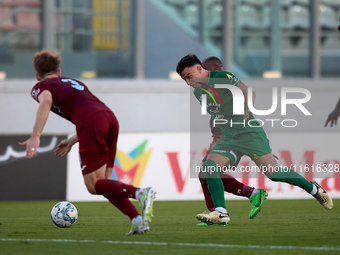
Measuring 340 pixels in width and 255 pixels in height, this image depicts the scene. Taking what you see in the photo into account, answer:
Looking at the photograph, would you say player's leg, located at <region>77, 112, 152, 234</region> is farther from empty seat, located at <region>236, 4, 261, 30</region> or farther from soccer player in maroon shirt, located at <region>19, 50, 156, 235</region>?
empty seat, located at <region>236, 4, 261, 30</region>

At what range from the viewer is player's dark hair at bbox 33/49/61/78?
5027 mm

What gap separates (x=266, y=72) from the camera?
586 inches

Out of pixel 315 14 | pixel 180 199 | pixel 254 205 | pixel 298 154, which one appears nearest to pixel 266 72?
pixel 315 14

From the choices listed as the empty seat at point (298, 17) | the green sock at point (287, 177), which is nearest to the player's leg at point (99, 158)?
the green sock at point (287, 177)

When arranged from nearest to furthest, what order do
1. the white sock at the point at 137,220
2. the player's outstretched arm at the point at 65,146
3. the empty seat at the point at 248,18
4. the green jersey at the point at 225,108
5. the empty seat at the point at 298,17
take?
the white sock at the point at 137,220 → the player's outstretched arm at the point at 65,146 → the green jersey at the point at 225,108 → the empty seat at the point at 248,18 → the empty seat at the point at 298,17

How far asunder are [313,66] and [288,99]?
4.10 ft

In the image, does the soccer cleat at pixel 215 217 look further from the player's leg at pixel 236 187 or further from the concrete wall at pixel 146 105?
the concrete wall at pixel 146 105

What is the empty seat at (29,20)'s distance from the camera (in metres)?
13.9

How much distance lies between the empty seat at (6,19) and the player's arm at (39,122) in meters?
9.73

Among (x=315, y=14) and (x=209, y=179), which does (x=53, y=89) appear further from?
(x=315, y=14)

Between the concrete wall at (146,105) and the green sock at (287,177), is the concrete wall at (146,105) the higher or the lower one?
the lower one

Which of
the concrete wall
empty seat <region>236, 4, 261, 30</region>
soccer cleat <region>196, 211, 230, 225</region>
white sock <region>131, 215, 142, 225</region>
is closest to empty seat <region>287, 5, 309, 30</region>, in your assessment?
empty seat <region>236, 4, 261, 30</region>

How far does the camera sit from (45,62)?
199 inches

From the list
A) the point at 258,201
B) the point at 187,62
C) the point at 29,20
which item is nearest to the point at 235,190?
the point at 258,201
